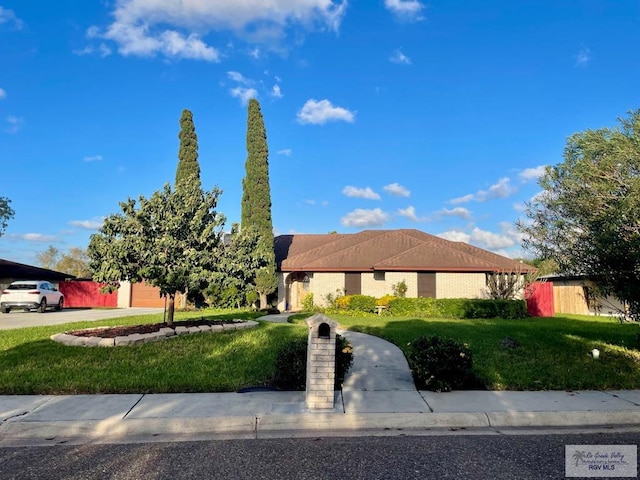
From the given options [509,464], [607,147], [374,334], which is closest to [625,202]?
[607,147]

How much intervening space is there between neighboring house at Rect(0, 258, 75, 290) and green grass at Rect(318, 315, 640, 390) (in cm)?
2297

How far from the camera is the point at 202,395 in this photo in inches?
264

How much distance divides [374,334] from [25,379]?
27.1 feet

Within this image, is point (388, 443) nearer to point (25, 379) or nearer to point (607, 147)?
point (25, 379)

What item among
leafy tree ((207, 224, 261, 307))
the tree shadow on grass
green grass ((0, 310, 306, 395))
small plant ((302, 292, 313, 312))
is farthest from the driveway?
small plant ((302, 292, 313, 312))

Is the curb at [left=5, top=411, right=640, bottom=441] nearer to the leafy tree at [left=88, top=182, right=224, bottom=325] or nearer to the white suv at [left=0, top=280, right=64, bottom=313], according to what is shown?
the leafy tree at [left=88, top=182, right=224, bottom=325]

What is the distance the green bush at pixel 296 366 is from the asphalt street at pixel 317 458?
1910mm

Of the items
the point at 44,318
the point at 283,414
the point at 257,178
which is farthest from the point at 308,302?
the point at 283,414

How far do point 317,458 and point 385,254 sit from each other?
20.2m

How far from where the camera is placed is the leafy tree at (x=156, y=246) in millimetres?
10734

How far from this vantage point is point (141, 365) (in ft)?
26.5

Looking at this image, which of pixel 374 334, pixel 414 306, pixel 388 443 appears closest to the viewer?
pixel 388 443

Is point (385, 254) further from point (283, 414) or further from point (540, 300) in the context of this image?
point (283, 414)

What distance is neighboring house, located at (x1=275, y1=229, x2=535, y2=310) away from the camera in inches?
857
